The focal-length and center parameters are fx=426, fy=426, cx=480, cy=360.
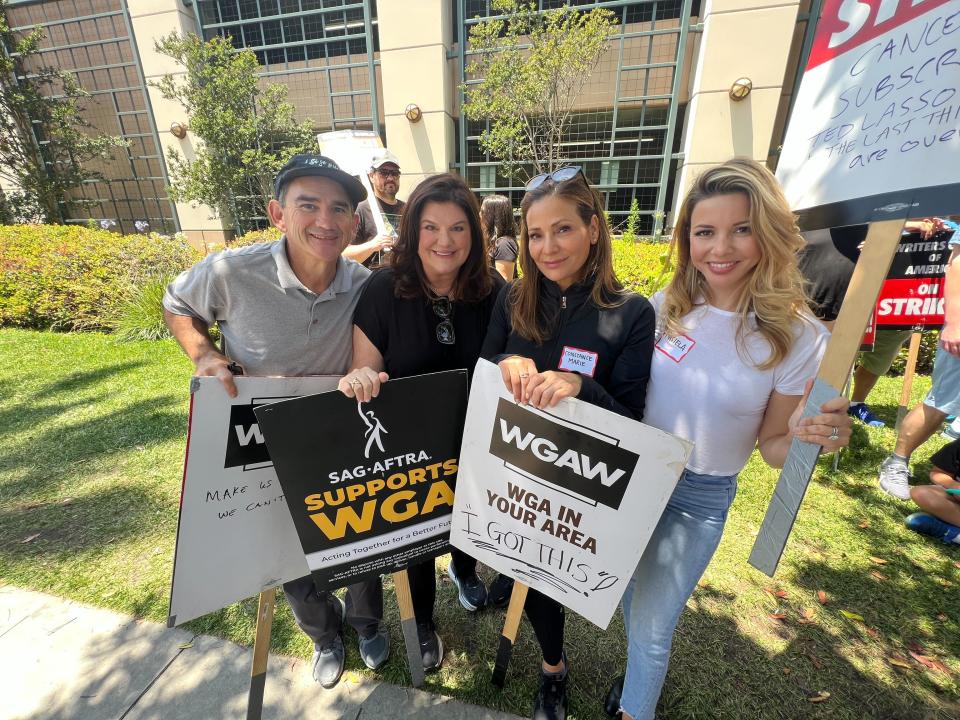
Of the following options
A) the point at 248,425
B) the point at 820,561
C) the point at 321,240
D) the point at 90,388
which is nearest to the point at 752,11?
the point at 820,561

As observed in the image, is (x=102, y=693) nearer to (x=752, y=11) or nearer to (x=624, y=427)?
(x=624, y=427)

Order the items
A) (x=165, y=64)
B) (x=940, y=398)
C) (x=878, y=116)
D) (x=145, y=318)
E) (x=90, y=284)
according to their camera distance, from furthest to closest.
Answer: (x=165, y=64) < (x=90, y=284) < (x=145, y=318) < (x=940, y=398) < (x=878, y=116)

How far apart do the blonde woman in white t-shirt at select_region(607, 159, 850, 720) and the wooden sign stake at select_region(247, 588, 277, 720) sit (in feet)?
5.06

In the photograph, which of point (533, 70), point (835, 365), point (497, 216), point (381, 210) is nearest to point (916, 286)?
point (497, 216)

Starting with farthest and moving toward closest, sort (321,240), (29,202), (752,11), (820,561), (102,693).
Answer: (29,202) < (752,11) < (820,561) < (102,693) < (321,240)

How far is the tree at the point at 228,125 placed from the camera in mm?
11055

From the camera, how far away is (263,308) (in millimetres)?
1849

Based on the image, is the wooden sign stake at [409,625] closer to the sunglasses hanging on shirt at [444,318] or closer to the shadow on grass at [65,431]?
the sunglasses hanging on shirt at [444,318]

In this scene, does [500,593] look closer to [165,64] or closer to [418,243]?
[418,243]

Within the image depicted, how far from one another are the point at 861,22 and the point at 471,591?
2930 mm

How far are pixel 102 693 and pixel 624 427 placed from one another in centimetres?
283

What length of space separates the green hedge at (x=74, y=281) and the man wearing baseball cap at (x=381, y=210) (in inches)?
231

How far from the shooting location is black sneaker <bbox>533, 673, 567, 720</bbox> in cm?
194

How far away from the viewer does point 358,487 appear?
1.72 metres
